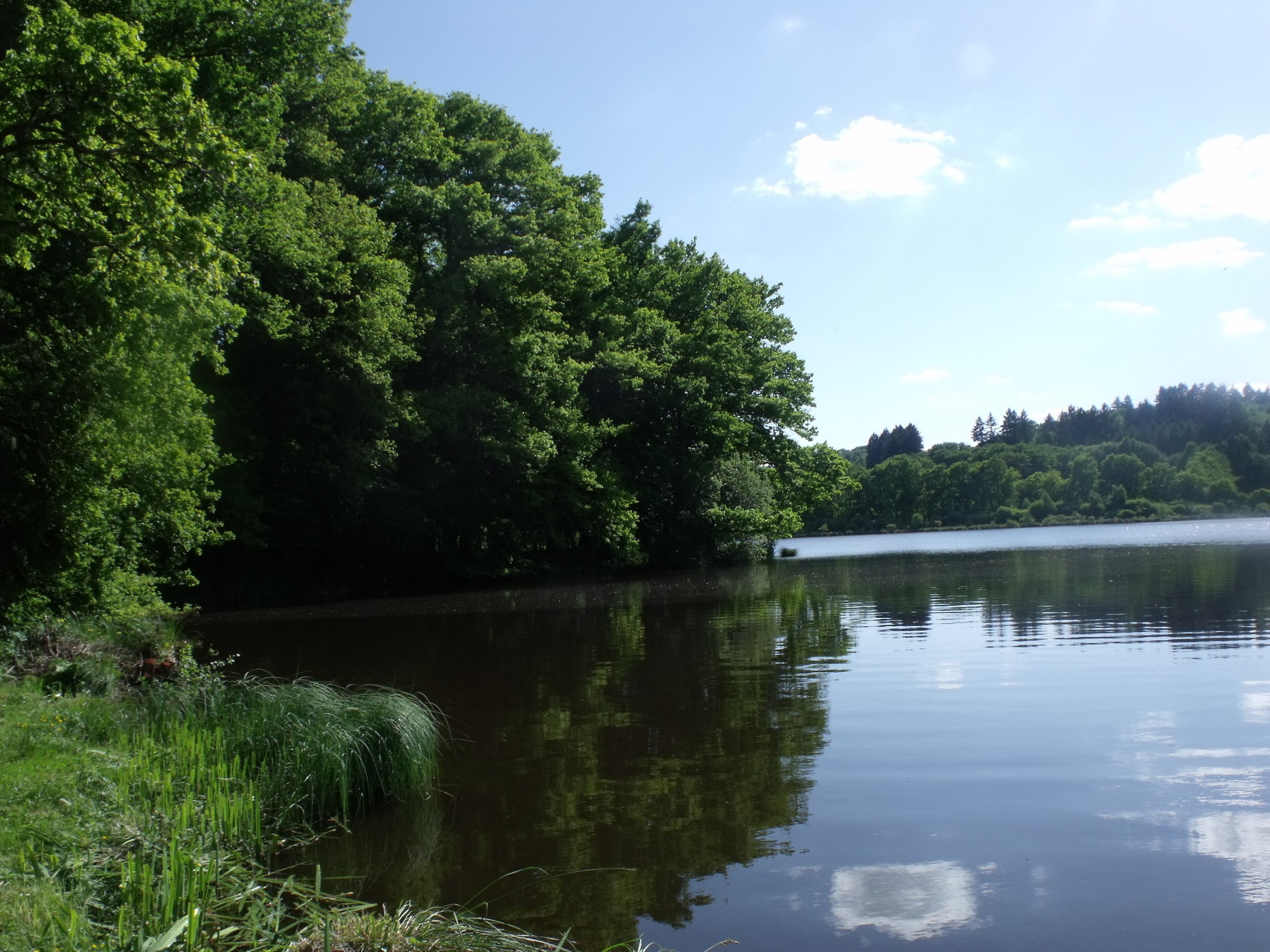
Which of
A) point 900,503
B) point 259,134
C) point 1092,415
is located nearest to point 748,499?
point 259,134

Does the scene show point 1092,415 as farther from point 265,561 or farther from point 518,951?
point 518,951

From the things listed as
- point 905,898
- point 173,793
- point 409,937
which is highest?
point 173,793

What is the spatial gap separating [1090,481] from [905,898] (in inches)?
5452

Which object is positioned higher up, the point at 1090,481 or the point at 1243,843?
the point at 1090,481

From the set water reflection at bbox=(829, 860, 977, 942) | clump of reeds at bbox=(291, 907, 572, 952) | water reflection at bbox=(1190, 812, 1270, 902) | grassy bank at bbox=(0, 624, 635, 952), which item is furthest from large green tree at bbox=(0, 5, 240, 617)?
water reflection at bbox=(1190, 812, 1270, 902)

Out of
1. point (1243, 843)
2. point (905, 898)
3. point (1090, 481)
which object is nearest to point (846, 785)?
point (905, 898)

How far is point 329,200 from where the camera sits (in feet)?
87.5

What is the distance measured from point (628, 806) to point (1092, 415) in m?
176

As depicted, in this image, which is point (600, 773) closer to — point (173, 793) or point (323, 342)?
point (173, 793)

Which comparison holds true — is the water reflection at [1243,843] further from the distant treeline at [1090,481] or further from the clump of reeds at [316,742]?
the distant treeline at [1090,481]

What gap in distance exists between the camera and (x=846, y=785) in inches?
310

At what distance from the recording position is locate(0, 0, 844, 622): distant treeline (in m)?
12.1

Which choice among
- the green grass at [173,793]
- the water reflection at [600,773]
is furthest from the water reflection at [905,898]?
the green grass at [173,793]

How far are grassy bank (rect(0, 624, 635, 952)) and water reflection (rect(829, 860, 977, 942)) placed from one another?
183 cm
